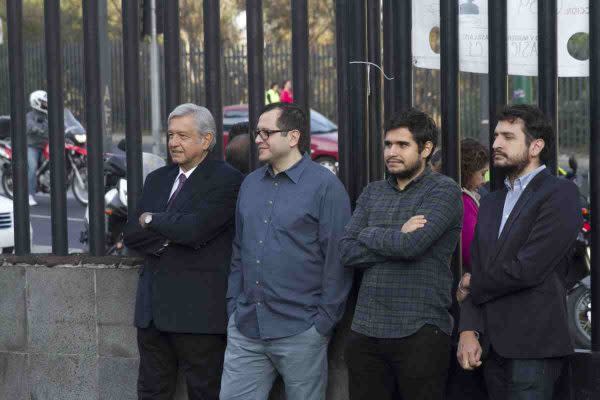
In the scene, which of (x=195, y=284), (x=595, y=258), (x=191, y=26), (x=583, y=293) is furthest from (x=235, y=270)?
(x=191, y=26)

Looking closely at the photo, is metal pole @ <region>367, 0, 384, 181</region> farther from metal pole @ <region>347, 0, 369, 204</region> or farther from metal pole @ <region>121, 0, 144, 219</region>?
metal pole @ <region>121, 0, 144, 219</region>

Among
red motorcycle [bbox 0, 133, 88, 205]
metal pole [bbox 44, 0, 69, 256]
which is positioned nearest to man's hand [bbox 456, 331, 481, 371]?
metal pole [bbox 44, 0, 69, 256]

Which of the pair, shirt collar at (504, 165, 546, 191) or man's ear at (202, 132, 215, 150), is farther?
man's ear at (202, 132, 215, 150)

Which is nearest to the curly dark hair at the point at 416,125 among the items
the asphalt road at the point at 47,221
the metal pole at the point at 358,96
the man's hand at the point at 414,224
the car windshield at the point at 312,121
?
the man's hand at the point at 414,224

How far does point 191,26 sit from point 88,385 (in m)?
26.8

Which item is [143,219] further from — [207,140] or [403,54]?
[403,54]

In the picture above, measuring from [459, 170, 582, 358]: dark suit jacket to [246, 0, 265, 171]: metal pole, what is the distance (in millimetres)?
1561

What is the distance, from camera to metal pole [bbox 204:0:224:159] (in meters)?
6.04

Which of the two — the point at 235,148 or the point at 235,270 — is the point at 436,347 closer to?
the point at 235,270

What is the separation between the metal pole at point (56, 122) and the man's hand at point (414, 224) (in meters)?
2.31

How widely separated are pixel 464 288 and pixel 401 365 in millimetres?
442

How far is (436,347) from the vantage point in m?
4.99

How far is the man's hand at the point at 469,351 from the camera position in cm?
491

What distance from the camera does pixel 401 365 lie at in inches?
197
